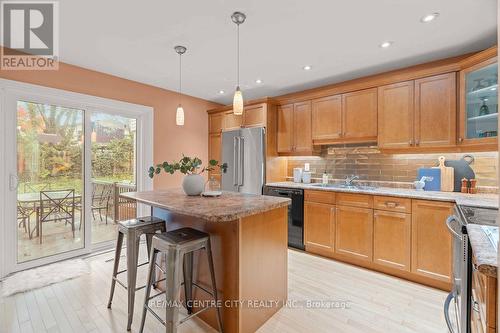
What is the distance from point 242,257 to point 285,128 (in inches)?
108

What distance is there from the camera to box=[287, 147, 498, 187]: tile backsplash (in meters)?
2.66

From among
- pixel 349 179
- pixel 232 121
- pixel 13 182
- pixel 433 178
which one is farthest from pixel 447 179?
pixel 13 182

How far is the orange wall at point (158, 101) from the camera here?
295cm

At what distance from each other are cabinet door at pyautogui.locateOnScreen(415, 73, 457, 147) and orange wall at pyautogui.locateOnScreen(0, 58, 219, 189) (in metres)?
3.46

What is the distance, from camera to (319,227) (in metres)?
3.28

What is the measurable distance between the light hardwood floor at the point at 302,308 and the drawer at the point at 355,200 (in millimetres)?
801

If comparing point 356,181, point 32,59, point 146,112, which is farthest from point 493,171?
point 32,59

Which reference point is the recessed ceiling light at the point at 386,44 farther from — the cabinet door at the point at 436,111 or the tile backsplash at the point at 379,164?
the tile backsplash at the point at 379,164

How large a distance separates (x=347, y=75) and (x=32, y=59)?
3969 millimetres

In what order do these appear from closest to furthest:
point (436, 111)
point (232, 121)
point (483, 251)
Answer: point (483, 251) → point (436, 111) → point (232, 121)

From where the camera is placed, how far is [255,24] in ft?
7.14

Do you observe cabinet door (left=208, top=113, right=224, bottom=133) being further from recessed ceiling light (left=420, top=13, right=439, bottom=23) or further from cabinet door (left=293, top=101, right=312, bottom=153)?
recessed ceiling light (left=420, top=13, right=439, bottom=23)

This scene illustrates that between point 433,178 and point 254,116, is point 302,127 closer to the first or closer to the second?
point 254,116

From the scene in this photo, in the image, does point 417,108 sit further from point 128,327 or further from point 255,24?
point 128,327
